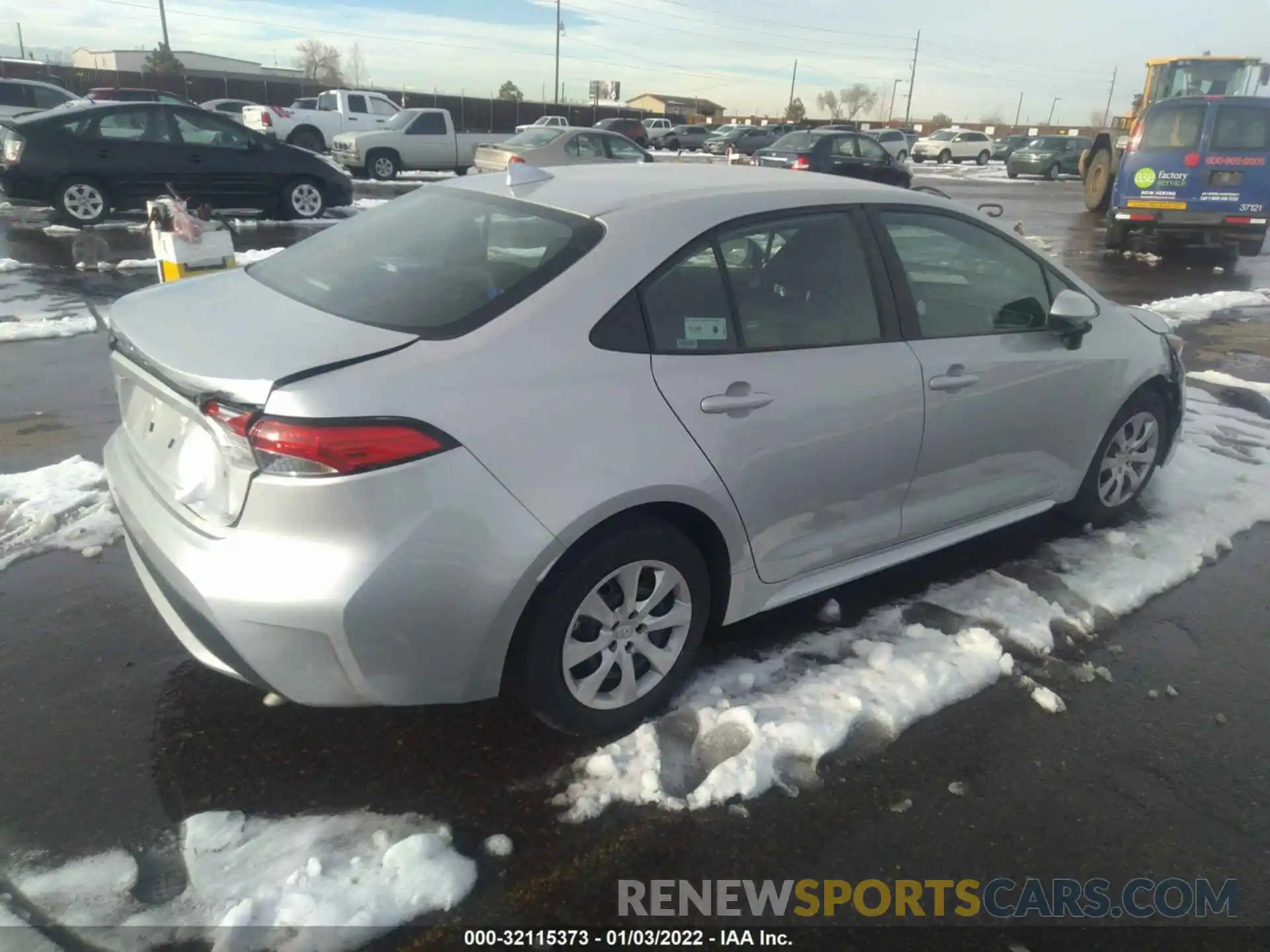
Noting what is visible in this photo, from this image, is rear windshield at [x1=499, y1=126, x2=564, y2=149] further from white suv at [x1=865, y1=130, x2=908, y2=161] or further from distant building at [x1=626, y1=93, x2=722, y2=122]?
distant building at [x1=626, y1=93, x2=722, y2=122]

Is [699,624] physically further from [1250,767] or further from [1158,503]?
[1158,503]

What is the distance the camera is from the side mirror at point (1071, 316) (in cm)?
376

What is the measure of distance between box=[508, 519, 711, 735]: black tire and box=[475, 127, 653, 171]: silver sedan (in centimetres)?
1546

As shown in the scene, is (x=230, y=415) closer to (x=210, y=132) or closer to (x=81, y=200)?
(x=81, y=200)

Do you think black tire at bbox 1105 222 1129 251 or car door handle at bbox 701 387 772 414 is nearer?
car door handle at bbox 701 387 772 414

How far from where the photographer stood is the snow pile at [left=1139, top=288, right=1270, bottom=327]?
9.90 metres

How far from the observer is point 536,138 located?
18.5 meters

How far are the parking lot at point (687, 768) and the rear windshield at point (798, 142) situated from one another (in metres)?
16.0

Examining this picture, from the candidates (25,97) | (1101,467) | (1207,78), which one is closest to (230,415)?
(1101,467)

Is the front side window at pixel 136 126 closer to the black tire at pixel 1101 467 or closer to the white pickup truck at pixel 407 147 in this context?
the white pickup truck at pixel 407 147

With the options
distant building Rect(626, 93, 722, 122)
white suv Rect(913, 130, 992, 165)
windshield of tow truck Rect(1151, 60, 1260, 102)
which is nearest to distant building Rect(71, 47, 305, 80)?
distant building Rect(626, 93, 722, 122)

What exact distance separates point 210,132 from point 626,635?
41.8 feet

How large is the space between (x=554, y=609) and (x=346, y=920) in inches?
35.7

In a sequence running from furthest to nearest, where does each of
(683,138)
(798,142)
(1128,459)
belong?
(683,138) < (798,142) < (1128,459)
